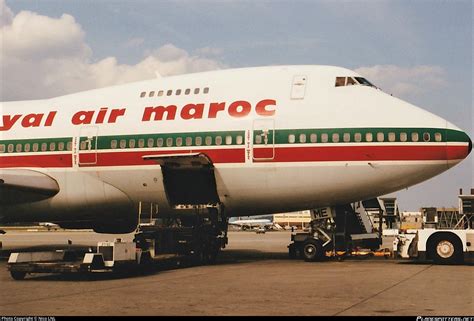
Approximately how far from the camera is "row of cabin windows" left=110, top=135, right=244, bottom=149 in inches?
832

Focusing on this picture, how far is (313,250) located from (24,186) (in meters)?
11.1

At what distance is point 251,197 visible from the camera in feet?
70.3

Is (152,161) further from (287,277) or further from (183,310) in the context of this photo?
(183,310)

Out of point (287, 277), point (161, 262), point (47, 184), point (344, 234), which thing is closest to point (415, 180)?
point (344, 234)

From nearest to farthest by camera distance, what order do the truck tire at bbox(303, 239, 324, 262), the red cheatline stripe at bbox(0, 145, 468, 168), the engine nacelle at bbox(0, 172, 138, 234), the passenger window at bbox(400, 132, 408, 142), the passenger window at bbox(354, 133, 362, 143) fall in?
the red cheatline stripe at bbox(0, 145, 468, 168), the passenger window at bbox(400, 132, 408, 142), the passenger window at bbox(354, 133, 362, 143), the truck tire at bbox(303, 239, 324, 262), the engine nacelle at bbox(0, 172, 138, 234)

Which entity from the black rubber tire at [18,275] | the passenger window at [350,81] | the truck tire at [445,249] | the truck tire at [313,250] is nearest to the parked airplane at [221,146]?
the passenger window at [350,81]

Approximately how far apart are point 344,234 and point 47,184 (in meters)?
11.6

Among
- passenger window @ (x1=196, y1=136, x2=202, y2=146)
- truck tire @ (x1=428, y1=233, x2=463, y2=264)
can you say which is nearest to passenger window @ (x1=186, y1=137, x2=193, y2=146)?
passenger window @ (x1=196, y1=136, x2=202, y2=146)

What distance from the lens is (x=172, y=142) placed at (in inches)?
858

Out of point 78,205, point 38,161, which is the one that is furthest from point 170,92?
point 38,161

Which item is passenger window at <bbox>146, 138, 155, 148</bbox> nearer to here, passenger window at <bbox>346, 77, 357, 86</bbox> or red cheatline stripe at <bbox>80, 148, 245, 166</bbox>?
red cheatline stripe at <bbox>80, 148, 245, 166</bbox>

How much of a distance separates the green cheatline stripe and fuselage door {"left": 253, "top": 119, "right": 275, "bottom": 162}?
35 millimetres

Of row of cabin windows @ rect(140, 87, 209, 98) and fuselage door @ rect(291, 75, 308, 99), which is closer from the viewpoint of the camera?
fuselage door @ rect(291, 75, 308, 99)

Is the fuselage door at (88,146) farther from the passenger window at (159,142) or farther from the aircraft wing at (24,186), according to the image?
the passenger window at (159,142)
